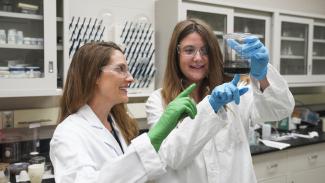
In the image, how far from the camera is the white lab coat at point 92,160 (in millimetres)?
978

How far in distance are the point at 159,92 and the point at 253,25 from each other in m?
1.95

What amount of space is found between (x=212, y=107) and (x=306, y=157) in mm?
2195

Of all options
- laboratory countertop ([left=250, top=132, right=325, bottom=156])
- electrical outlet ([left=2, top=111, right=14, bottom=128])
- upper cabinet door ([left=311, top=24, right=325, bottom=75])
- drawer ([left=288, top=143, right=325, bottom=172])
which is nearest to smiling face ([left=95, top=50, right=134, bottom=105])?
electrical outlet ([left=2, top=111, right=14, bottom=128])

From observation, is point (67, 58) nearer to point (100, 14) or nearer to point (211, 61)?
point (100, 14)

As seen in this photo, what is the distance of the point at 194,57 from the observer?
1.38 m

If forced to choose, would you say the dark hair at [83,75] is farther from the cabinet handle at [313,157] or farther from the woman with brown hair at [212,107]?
the cabinet handle at [313,157]

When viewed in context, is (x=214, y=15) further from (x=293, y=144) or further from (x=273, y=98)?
(x=273, y=98)

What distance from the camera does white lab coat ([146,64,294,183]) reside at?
1166 mm

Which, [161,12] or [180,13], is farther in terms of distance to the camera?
[161,12]

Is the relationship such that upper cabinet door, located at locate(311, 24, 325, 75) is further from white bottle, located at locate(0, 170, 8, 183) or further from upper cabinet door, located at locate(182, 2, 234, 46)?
white bottle, located at locate(0, 170, 8, 183)

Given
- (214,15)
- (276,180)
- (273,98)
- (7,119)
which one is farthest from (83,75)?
(276,180)

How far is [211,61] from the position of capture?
1.40m

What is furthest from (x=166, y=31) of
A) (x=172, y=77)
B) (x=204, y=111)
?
(x=204, y=111)

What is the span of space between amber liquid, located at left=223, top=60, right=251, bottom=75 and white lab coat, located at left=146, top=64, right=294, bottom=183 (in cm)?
12
